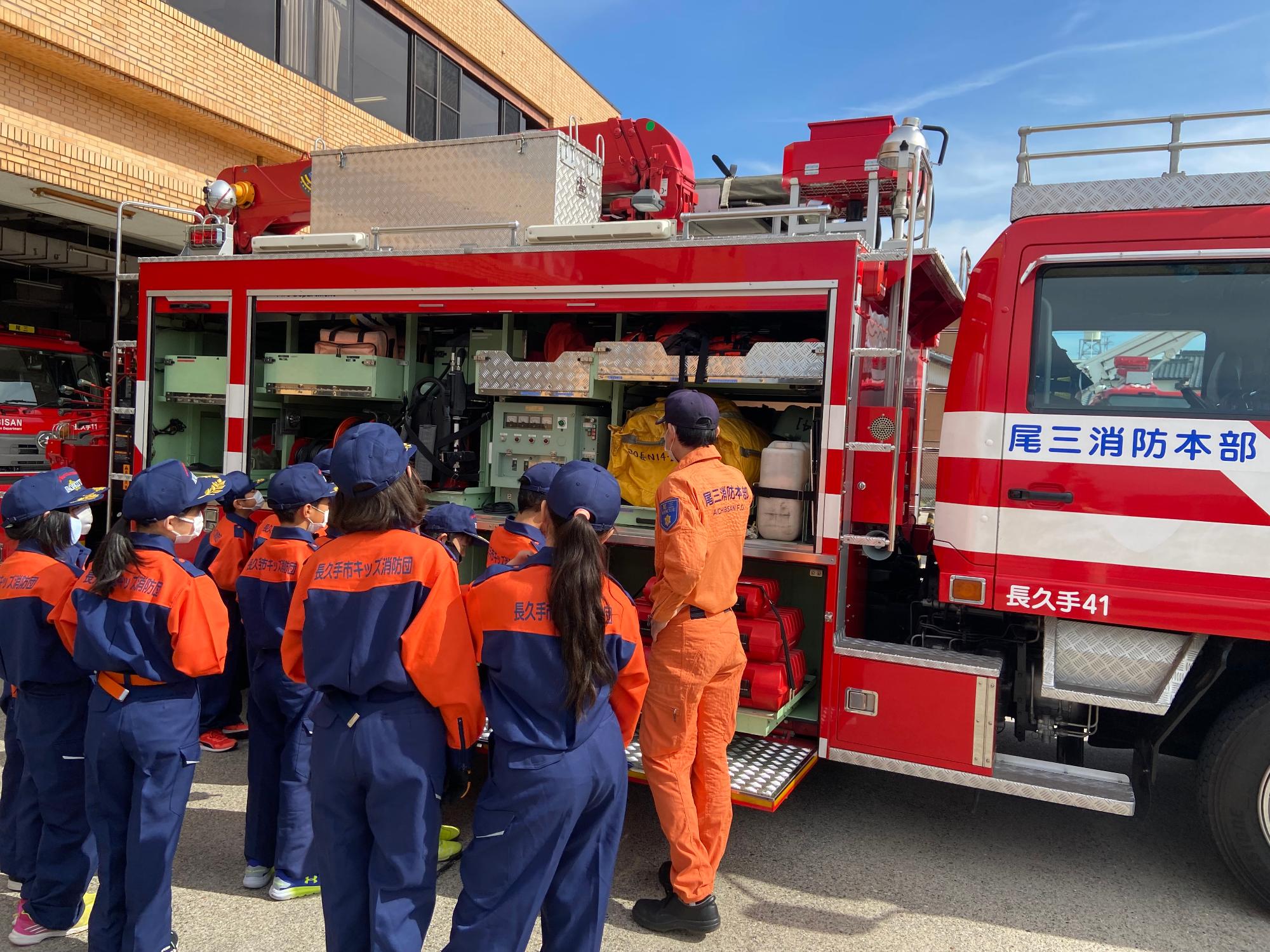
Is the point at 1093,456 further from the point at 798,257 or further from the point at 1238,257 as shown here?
the point at 798,257

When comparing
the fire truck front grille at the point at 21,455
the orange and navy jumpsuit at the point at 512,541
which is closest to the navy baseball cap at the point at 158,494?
the orange and navy jumpsuit at the point at 512,541

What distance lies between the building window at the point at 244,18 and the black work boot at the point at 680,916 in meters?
12.8

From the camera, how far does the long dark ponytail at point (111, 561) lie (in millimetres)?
2785

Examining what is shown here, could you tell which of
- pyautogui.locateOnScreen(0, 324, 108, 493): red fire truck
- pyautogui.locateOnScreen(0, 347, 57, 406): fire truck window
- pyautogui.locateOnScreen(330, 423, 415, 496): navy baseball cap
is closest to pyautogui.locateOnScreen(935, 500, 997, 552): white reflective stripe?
pyautogui.locateOnScreen(330, 423, 415, 496): navy baseball cap

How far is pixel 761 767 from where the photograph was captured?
400 cm

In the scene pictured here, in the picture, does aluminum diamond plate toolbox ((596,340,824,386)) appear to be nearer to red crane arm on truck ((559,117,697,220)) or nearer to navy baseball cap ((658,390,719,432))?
navy baseball cap ((658,390,719,432))

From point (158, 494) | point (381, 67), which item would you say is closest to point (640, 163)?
Answer: point (158, 494)

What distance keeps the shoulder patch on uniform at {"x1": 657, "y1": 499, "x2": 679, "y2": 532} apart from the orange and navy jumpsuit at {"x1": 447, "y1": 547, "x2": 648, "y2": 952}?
86 centimetres

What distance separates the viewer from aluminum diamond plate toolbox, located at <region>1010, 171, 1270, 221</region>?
3.51 metres

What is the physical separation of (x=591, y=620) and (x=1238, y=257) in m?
2.95

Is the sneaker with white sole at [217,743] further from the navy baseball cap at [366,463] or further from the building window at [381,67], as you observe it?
the building window at [381,67]

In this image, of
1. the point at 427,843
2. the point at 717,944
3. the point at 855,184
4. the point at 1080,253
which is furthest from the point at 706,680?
the point at 855,184

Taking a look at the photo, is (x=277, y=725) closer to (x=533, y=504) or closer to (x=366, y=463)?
(x=533, y=504)

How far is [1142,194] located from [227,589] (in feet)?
16.2
